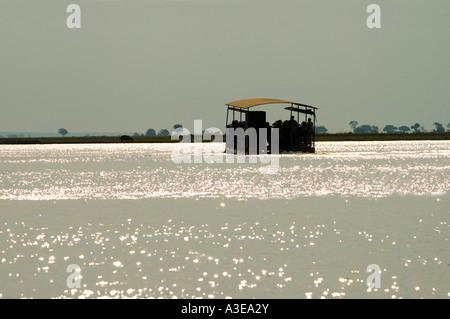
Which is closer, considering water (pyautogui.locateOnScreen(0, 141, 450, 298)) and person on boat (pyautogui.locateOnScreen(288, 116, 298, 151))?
water (pyautogui.locateOnScreen(0, 141, 450, 298))

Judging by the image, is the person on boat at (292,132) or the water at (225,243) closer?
the water at (225,243)

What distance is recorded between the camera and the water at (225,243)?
14055 millimetres

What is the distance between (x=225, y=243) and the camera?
63.3 ft

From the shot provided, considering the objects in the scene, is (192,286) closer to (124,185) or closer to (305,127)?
(124,185)

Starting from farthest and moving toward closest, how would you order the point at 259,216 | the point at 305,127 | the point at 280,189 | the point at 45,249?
the point at 305,127
the point at 280,189
the point at 259,216
the point at 45,249

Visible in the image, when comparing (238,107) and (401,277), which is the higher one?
(238,107)

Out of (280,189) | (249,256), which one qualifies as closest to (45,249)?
(249,256)

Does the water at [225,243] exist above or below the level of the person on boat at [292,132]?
below

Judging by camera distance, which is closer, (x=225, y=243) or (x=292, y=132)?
(x=225, y=243)

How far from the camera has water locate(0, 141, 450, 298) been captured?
553 inches

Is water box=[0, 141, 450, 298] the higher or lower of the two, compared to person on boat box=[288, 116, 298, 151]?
lower

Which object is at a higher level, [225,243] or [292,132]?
[292,132]
